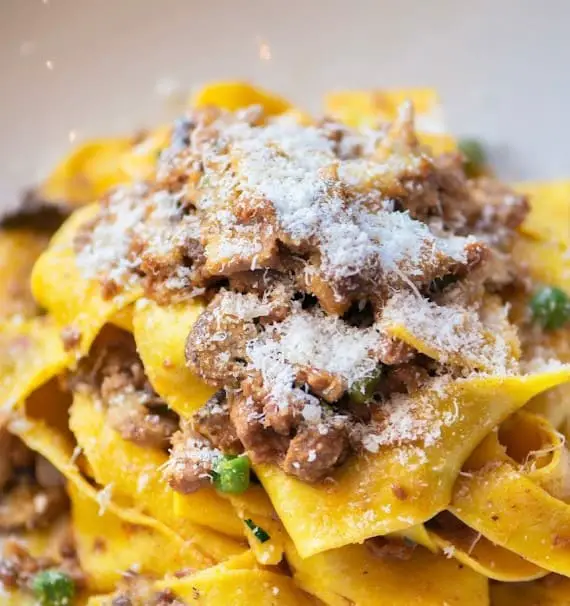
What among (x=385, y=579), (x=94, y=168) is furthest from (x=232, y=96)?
(x=385, y=579)

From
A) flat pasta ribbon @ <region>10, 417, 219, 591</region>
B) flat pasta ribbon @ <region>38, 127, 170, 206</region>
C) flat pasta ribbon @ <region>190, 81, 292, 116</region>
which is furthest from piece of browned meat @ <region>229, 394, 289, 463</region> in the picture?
flat pasta ribbon @ <region>190, 81, 292, 116</region>

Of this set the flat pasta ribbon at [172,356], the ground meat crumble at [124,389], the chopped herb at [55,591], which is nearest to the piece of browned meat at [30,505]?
the chopped herb at [55,591]

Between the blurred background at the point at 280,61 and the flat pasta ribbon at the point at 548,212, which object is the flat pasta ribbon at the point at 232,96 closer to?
the blurred background at the point at 280,61

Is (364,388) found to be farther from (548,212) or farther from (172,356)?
(548,212)

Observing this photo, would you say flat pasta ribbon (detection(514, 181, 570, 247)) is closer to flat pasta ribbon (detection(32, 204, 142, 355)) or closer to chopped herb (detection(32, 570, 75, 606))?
flat pasta ribbon (detection(32, 204, 142, 355))

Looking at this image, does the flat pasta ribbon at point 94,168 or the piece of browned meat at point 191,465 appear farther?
the flat pasta ribbon at point 94,168

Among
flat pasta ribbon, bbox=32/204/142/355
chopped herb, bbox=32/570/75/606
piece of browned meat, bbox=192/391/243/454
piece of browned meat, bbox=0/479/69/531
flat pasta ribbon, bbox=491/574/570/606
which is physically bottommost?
flat pasta ribbon, bbox=491/574/570/606
